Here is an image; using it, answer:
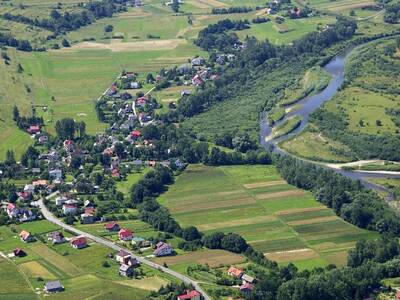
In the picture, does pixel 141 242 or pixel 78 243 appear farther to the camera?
pixel 141 242

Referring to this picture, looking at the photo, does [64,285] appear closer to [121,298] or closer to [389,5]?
[121,298]

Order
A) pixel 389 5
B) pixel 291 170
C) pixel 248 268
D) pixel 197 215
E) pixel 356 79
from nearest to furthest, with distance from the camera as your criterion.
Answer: pixel 248 268 → pixel 197 215 → pixel 291 170 → pixel 356 79 → pixel 389 5

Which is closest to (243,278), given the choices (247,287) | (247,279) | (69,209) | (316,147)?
(247,279)

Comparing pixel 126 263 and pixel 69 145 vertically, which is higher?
pixel 69 145

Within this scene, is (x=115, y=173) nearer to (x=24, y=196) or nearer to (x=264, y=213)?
(x=24, y=196)

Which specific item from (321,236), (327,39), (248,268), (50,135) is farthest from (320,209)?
(327,39)

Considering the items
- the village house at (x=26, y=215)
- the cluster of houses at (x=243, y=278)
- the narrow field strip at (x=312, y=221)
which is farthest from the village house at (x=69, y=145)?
the cluster of houses at (x=243, y=278)

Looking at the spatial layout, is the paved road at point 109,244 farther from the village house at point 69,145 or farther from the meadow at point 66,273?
the village house at point 69,145
